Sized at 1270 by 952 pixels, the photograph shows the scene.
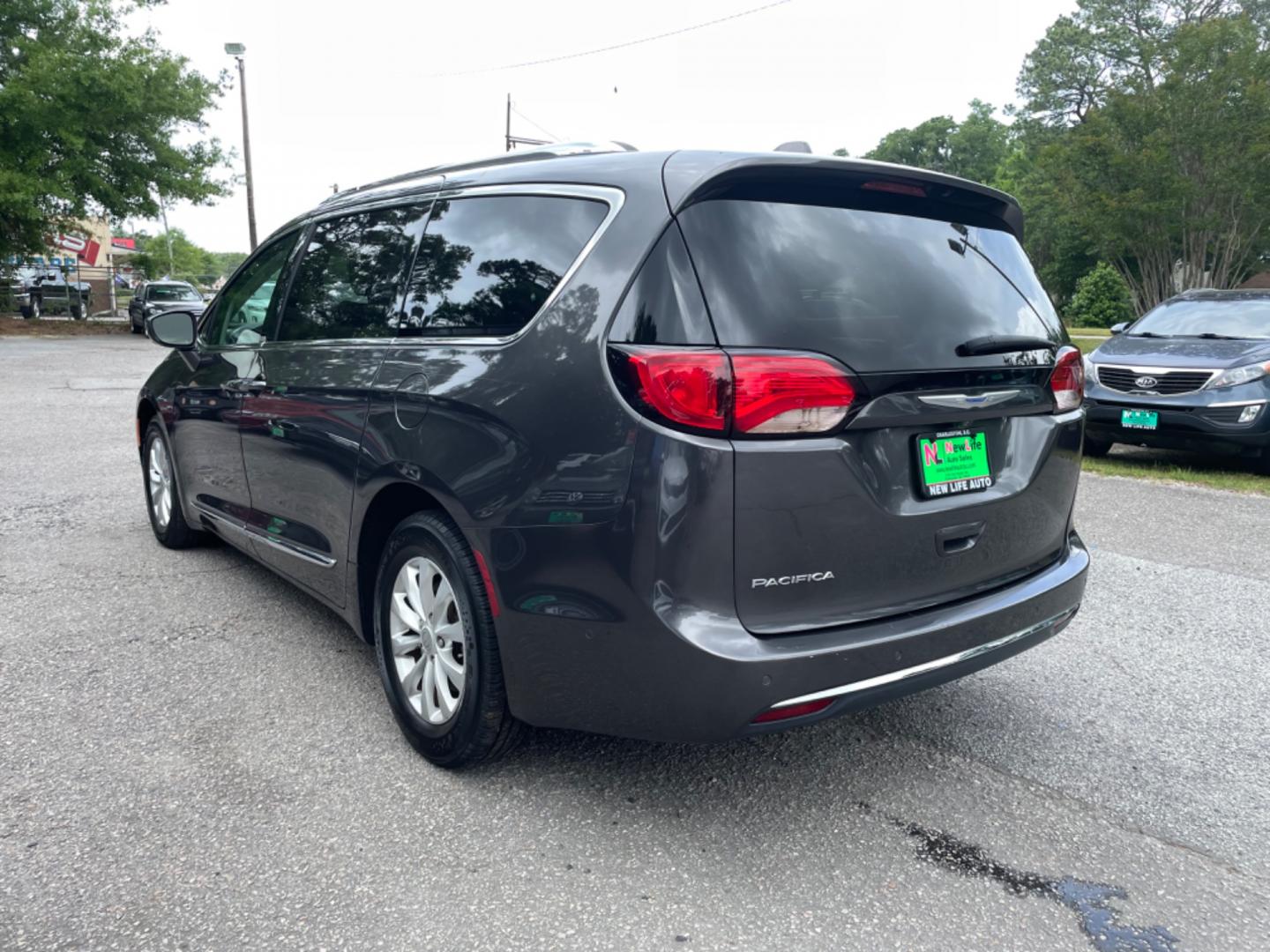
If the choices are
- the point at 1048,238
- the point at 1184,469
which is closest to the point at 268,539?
the point at 1184,469

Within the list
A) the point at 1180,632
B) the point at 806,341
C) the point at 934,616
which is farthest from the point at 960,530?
the point at 1180,632

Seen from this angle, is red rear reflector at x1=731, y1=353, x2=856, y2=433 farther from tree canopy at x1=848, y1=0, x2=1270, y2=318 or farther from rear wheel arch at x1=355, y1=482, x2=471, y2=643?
tree canopy at x1=848, y1=0, x2=1270, y2=318

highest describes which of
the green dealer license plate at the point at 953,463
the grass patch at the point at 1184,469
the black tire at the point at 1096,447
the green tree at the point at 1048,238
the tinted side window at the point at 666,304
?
the green tree at the point at 1048,238

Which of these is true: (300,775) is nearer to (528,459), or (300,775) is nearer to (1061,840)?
(528,459)

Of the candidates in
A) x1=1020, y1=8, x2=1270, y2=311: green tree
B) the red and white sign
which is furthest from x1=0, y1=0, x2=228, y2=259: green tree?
x1=1020, y1=8, x2=1270, y2=311: green tree

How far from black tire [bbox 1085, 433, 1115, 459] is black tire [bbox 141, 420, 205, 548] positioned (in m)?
7.26

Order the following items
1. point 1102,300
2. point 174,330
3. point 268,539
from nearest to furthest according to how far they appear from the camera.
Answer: point 268,539 < point 174,330 < point 1102,300

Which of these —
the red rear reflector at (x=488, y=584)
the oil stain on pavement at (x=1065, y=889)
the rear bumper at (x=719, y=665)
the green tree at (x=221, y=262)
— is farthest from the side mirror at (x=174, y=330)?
the green tree at (x=221, y=262)

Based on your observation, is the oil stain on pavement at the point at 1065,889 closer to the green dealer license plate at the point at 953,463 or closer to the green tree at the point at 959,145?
the green dealer license plate at the point at 953,463

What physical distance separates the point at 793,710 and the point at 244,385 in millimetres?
2795

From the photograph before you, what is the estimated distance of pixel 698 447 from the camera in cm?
219

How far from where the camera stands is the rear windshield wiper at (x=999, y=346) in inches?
102

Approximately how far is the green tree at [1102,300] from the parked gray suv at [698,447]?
145ft

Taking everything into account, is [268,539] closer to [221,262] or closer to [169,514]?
[169,514]
